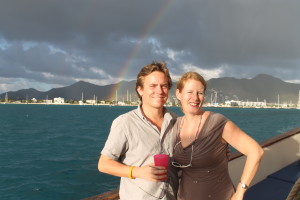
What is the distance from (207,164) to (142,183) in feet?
1.68

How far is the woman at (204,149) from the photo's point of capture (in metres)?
1.94

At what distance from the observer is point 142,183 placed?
198cm

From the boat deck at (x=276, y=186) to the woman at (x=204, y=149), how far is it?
2072 millimetres

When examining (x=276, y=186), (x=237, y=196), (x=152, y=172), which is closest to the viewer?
(x=152, y=172)

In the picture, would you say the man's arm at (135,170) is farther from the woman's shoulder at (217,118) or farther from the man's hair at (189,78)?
the man's hair at (189,78)

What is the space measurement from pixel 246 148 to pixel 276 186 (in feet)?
9.31

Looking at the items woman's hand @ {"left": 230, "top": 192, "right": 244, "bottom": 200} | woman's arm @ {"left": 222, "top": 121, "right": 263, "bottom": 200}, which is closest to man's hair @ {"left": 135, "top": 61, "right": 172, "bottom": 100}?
woman's arm @ {"left": 222, "top": 121, "right": 263, "bottom": 200}

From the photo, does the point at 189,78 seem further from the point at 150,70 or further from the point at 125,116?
the point at 125,116

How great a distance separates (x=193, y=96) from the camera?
208 cm

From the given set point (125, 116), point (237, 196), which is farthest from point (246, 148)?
point (125, 116)

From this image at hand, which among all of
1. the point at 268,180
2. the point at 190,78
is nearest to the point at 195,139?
the point at 190,78

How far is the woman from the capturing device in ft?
6.36

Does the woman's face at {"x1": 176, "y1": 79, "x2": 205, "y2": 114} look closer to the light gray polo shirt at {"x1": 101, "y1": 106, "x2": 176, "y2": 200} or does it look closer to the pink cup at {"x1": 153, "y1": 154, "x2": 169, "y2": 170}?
the light gray polo shirt at {"x1": 101, "y1": 106, "x2": 176, "y2": 200}

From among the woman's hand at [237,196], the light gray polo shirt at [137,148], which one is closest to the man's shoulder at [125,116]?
the light gray polo shirt at [137,148]
